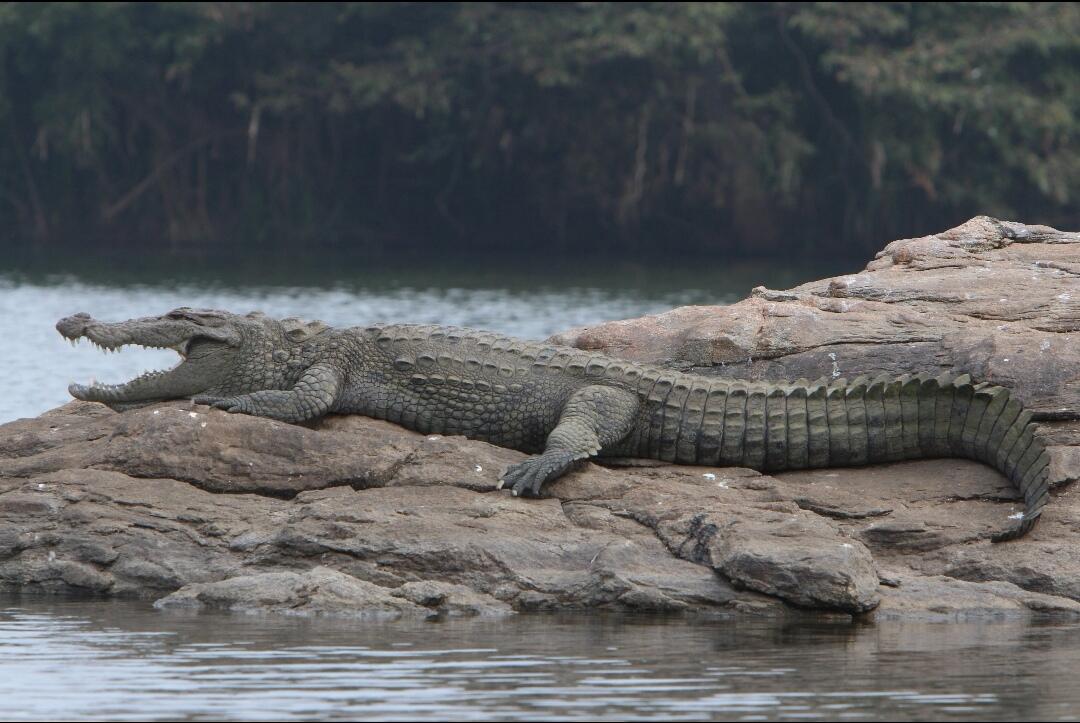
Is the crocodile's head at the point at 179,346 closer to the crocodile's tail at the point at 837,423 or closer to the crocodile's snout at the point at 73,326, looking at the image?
the crocodile's snout at the point at 73,326

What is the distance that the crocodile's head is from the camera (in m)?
10.2

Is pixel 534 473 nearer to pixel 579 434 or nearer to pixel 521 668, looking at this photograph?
pixel 579 434

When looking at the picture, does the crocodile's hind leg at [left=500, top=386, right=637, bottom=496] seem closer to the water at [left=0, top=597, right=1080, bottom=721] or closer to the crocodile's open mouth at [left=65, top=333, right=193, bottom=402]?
the water at [left=0, top=597, right=1080, bottom=721]

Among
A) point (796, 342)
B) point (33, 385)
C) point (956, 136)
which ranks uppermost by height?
point (956, 136)

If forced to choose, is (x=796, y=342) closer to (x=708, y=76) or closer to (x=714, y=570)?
(x=714, y=570)

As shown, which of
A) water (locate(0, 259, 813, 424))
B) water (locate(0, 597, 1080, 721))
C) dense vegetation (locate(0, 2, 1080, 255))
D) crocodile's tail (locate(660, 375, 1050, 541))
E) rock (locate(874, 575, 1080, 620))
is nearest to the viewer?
water (locate(0, 597, 1080, 721))

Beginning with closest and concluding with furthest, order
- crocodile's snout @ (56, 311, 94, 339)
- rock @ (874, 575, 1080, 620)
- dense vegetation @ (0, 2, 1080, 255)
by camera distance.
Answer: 1. rock @ (874, 575, 1080, 620)
2. crocodile's snout @ (56, 311, 94, 339)
3. dense vegetation @ (0, 2, 1080, 255)

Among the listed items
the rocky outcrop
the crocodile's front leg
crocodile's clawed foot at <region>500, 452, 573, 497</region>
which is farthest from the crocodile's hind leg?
the crocodile's front leg

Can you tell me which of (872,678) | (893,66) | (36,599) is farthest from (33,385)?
(893,66)

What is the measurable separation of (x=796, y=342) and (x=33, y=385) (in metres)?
10.8

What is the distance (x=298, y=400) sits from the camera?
9852mm

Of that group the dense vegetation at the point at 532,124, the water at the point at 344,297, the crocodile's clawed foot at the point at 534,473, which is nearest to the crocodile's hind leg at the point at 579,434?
the crocodile's clawed foot at the point at 534,473

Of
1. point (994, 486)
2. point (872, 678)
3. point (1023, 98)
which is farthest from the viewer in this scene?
point (1023, 98)

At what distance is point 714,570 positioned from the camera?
27.6 feet
